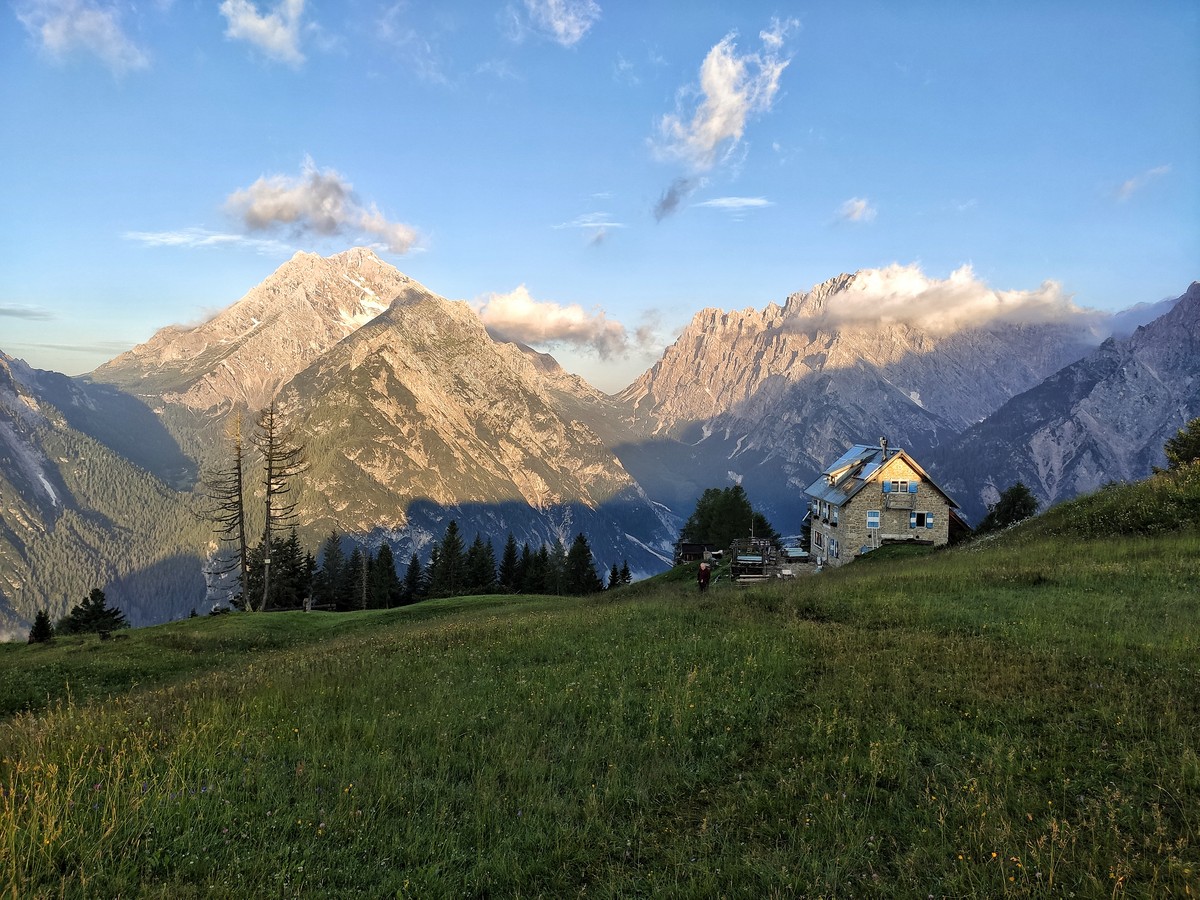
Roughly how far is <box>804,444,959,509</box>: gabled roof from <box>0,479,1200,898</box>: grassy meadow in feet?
152

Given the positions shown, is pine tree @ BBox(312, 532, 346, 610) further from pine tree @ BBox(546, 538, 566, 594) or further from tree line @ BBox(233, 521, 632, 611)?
pine tree @ BBox(546, 538, 566, 594)

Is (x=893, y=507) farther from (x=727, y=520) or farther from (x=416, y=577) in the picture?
(x=416, y=577)

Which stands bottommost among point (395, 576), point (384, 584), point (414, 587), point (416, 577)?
point (414, 587)

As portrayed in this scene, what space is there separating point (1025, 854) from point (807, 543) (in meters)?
83.4

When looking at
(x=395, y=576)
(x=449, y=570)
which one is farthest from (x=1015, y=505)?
(x=395, y=576)

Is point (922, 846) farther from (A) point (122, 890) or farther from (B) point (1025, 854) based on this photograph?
(A) point (122, 890)

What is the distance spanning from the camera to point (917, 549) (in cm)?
4672

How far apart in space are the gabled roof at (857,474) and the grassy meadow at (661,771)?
152ft

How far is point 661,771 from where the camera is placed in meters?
9.38

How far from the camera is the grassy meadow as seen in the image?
21.2ft

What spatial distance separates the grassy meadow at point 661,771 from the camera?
6.45 meters

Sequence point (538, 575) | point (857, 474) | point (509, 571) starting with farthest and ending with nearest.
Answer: point (509, 571), point (538, 575), point (857, 474)

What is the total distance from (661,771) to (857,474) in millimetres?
62623

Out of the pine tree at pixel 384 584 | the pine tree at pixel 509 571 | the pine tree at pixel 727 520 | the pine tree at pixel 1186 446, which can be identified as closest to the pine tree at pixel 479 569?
the pine tree at pixel 509 571
